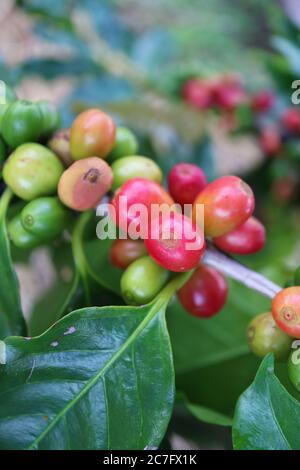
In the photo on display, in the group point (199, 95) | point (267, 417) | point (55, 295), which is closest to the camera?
point (267, 417)

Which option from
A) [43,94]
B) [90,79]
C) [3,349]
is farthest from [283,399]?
[43,94]

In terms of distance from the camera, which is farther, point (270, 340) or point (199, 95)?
point (199, 95)

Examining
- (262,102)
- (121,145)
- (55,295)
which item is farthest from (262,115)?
(121,145)

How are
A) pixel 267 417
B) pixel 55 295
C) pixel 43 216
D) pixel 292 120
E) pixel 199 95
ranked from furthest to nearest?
pixel 199 95
pixel 292 120
pixel 55 295
pixel 43 216
pixel 267 417

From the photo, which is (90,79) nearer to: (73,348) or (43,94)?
(43,94)

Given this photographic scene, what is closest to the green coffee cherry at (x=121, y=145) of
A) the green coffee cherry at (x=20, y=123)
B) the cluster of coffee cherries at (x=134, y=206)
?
the cluster of coffee cherries at (x=134, y=206)

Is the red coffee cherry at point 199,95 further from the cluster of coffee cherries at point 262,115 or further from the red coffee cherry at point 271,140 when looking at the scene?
the red coffee cherry at point 271,140

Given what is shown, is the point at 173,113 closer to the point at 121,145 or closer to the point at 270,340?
the point at 121,145
